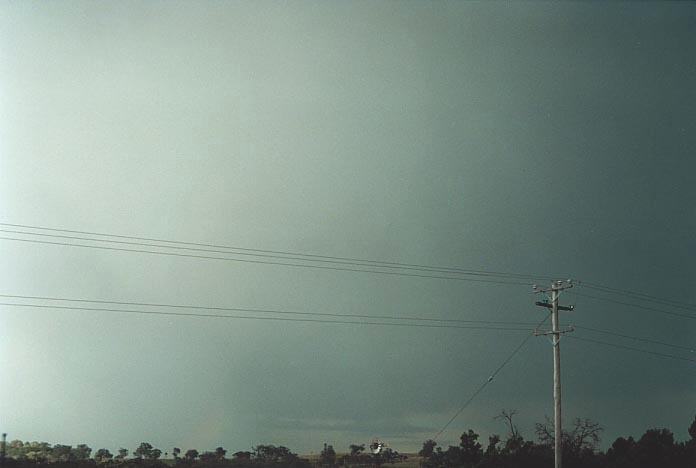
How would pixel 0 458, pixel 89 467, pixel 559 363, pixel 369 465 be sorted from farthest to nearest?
pixel 369 465, pixel 89 467, pixel 0 458, pixel 559 363

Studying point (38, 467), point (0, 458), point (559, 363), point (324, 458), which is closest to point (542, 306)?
point (559, 363)

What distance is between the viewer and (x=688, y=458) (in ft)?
278

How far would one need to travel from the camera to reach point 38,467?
76.1 metres

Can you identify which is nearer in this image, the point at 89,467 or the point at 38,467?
the point at 38,467

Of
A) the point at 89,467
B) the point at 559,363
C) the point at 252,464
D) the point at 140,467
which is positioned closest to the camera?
the point at 559,363

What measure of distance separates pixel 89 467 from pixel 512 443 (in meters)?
49.7

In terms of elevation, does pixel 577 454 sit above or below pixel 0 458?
above

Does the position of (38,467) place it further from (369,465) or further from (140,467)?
(369,465)

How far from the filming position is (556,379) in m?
50.4

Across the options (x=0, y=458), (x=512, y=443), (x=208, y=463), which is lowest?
(x=0, y=458)

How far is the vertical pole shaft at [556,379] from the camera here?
49781 millimetres

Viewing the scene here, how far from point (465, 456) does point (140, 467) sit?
4242 cm

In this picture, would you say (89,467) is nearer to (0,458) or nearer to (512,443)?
(0,458)

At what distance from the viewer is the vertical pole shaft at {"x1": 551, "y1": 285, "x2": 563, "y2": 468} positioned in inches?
1960
